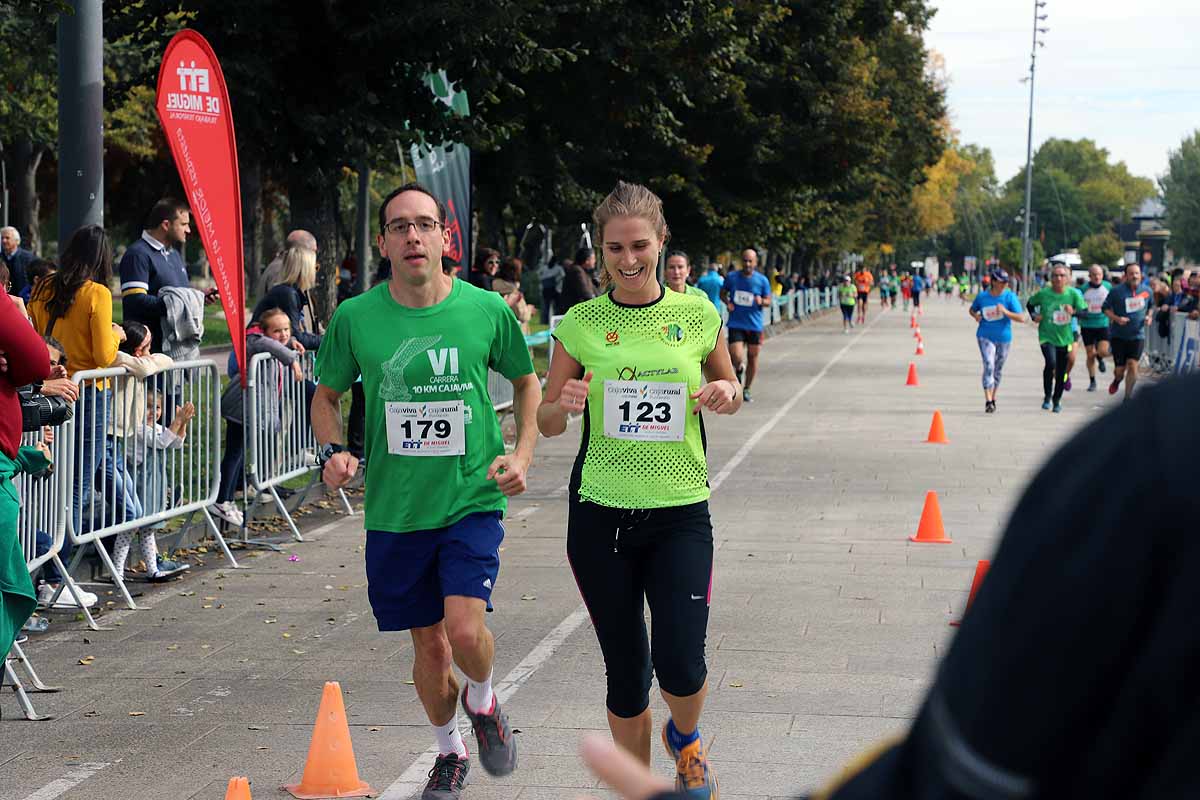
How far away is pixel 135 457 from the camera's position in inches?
352


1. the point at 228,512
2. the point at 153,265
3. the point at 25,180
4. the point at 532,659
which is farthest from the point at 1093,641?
the point at 25,180

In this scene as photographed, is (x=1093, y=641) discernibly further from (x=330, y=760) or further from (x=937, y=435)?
(x=937, y=435)

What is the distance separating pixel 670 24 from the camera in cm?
2184

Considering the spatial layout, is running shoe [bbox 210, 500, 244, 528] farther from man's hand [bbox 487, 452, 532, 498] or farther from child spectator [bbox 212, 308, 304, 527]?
man's hand [bbox 487, 452, 532, 498]

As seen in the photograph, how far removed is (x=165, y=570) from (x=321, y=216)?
33.6 feet

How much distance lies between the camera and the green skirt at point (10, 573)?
5.44m

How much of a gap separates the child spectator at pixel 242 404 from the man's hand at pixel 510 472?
213 inches

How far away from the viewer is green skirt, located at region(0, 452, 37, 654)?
544cm

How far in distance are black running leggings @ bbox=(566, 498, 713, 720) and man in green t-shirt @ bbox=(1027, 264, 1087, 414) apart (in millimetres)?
17530

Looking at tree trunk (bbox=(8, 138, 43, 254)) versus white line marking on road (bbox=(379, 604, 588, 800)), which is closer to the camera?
white line marking on road (bbox=(379, 604, 588, 800))

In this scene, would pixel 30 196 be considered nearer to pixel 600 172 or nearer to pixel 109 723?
pixel 600 172

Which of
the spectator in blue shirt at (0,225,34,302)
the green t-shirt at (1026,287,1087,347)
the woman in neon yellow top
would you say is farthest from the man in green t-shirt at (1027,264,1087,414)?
the woman in neon yellow top

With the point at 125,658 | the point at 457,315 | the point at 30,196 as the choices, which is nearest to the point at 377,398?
the point at 457,315

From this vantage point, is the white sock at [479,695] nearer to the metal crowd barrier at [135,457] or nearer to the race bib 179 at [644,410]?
the race bib 179 at [644,410]
